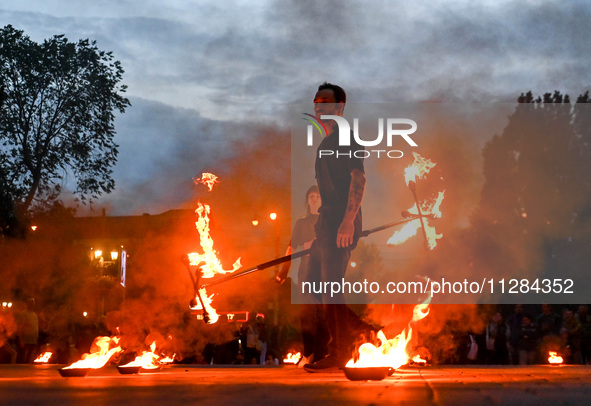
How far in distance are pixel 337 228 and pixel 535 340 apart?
25.7 ft

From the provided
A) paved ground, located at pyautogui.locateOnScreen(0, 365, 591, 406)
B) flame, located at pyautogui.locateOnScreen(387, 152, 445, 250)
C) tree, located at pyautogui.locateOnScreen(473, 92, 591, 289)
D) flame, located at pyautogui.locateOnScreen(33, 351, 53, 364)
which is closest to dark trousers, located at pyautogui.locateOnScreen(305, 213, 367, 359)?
paved ground, located at pyautogui.locateOnScreen(0, 365, 591, 406)

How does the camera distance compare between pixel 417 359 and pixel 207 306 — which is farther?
pixel 417 359

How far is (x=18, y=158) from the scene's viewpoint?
27.1 m

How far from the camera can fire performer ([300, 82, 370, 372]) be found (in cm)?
1066

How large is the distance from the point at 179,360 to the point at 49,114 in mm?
12257

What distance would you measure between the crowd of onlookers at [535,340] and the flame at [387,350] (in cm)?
634

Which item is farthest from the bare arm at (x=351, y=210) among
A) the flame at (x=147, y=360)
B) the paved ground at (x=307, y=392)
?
the flame at (x=147, y=360)

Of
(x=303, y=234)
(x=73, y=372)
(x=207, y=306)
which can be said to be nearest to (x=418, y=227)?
(x=303, y=234)

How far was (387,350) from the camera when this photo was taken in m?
10.5

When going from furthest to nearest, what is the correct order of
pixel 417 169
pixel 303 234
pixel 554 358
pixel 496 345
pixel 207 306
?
pixel 496 345, pixel 554 358, pixel 303 234, pixel 207 306, pixel 417 169

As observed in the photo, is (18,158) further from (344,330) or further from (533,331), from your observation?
(344,330)

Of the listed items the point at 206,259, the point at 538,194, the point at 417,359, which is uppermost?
the point at 538,194

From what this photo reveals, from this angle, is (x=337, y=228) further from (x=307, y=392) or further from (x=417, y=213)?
(x=307, y=392)

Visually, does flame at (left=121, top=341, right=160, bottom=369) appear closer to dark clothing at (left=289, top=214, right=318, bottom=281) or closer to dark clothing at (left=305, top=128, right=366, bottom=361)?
dark clothing at (left=289, top=214, right=318, bottom=281)
